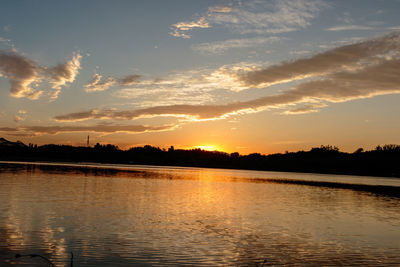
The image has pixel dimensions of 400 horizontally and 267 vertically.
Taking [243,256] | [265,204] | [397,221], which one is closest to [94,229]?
[243,256]

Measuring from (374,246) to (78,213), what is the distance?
946 inches

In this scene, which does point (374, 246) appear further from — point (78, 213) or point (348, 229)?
point (78, 213)

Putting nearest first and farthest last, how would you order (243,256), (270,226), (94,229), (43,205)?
(243,256), (94,229), (270,226), (43,205)

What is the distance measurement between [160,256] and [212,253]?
→ 3132 mm

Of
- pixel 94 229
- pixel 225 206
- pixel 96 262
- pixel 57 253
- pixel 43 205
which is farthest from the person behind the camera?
pixel 225 206

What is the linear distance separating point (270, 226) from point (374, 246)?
833cm

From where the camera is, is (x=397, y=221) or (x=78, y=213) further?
(x=397, y=221)

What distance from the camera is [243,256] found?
2012cm

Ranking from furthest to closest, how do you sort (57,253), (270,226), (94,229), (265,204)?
(265,204), (270,226), (94,229), (57,253)

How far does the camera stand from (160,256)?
62.6ft

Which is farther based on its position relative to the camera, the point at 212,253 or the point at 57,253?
the point at 212,253

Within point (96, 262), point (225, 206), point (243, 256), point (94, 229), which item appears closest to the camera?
point (96, 262)

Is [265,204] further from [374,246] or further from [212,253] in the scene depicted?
[212,253]

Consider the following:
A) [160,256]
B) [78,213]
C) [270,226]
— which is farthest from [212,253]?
[78,213]
